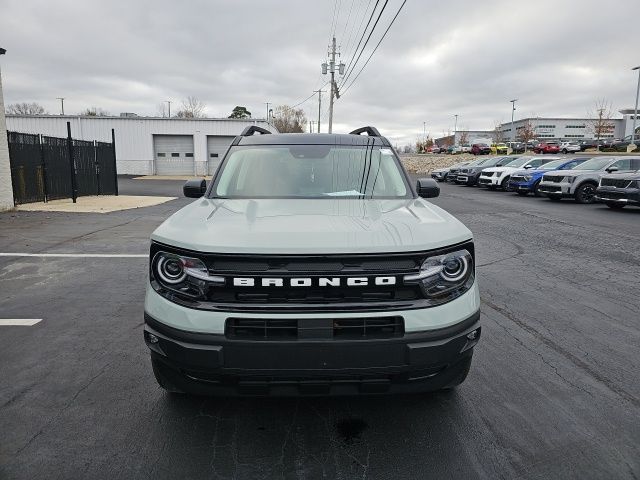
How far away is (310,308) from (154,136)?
4091 cm

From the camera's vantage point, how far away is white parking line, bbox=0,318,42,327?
14.6ft

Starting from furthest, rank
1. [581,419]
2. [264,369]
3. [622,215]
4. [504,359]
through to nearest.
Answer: [622,215]
[504,359]
[581,419]
[264,369]

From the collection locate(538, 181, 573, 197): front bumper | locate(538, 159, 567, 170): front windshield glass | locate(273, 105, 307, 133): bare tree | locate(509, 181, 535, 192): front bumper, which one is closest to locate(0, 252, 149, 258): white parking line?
locate(538, 181, 573, 197): front bumper

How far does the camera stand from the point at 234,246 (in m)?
2.35

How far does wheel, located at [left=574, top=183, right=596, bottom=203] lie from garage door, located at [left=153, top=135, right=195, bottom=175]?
→ 31446 mm

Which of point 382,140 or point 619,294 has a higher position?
point 382,140

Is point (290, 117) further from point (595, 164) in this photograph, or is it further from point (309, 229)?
point (309, 229)

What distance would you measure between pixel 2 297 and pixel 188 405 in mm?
3715

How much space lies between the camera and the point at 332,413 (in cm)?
292

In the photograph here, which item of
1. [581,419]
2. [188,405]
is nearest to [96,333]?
[188,405]

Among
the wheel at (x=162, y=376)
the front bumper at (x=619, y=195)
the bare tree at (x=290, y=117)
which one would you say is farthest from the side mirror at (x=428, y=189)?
the bare tree at (x=290, y=117)

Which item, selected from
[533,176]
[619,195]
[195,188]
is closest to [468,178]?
[533,176]

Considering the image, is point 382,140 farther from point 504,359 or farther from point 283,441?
point 283,441

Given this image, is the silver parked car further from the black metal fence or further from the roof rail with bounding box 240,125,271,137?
the black metal fence
